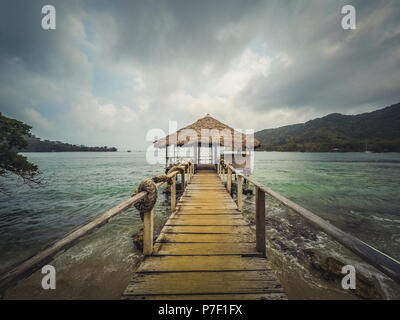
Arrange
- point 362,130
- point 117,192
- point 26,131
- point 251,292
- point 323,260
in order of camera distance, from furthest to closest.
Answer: point 362,130
point 117,192
point 26,131
point 323,260
point 251,292

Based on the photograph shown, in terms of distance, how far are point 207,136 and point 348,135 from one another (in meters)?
155

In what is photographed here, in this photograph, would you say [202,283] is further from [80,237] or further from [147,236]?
[80,237]

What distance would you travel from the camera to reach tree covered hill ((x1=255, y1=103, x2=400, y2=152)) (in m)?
86.2

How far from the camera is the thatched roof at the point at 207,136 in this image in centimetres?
1006

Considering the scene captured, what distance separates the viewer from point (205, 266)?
216 centimetres

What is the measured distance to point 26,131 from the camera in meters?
5.79

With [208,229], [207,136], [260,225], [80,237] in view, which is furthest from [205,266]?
[207,136]

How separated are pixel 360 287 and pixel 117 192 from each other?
45.7ft

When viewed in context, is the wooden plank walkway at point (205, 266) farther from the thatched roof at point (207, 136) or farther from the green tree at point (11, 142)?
the thatched roof at point (207, 136)

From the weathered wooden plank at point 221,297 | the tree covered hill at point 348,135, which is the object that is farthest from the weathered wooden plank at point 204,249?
the tree covered hill at point 348,135

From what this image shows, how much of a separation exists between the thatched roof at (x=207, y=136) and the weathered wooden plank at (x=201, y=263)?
797 cm
